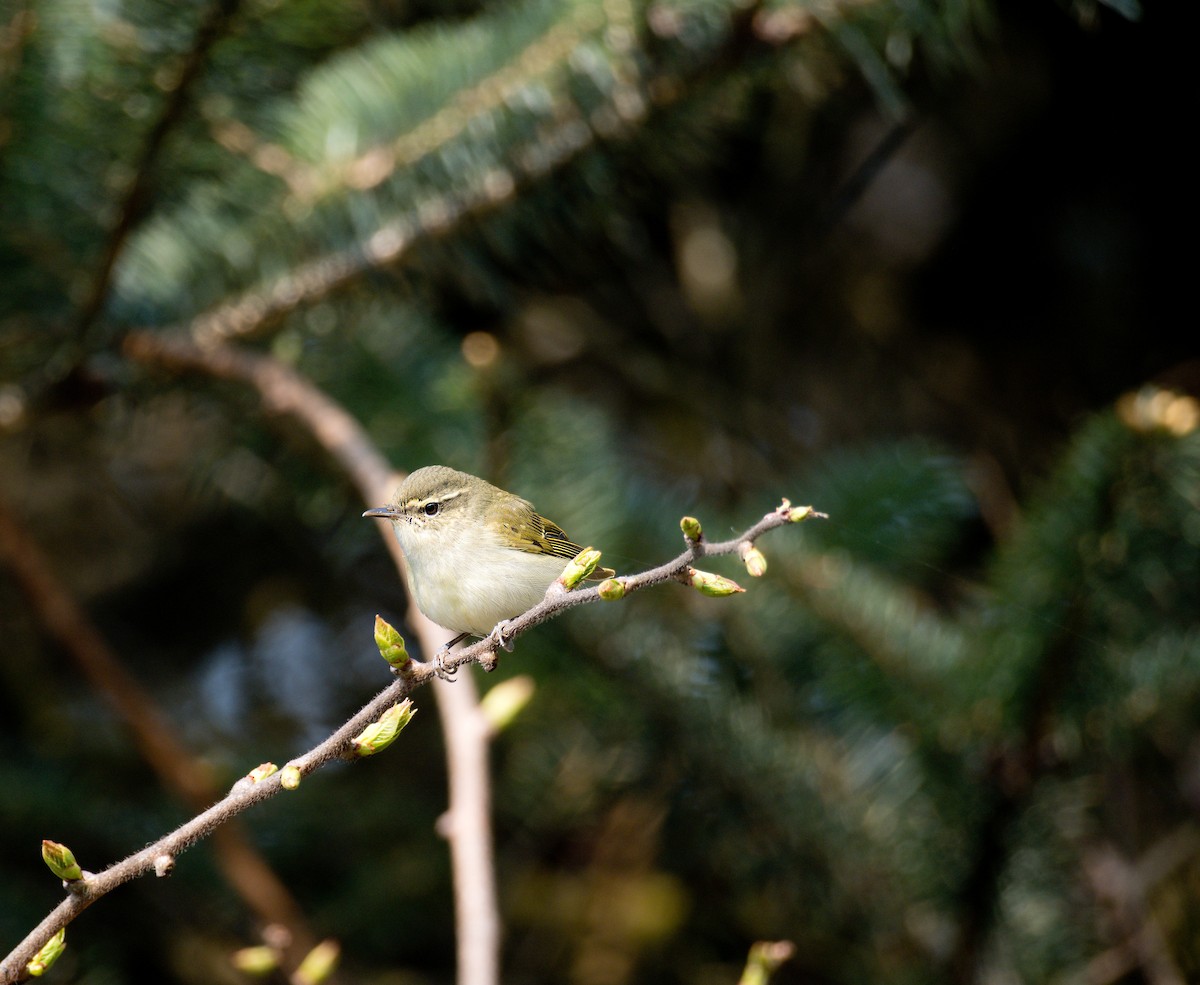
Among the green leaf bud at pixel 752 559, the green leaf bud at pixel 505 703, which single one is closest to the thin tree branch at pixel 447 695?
the green leaf bud at pixel 505 703

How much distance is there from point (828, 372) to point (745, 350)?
0.67 ft

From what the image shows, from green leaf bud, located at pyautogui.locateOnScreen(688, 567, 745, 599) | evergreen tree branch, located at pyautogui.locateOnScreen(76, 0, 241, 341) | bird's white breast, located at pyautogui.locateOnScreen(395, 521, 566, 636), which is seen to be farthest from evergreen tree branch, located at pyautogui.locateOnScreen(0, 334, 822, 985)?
evergreen tree branch, located at pyautogui.locateOnScreen(76, 0, 241, 341)

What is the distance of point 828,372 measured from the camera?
8.48 ft

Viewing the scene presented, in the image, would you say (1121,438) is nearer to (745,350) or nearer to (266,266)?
(266,266)

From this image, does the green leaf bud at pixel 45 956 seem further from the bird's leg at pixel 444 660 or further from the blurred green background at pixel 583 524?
the blurred green background at pixel 583 524

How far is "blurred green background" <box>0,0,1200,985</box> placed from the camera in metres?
1.11

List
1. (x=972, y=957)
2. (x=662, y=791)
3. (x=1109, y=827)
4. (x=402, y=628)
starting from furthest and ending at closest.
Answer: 1. (x=1109, y=827)
2. (x=402, y=628)
3. (x=662, y=791)
4. (x=972, y=957)

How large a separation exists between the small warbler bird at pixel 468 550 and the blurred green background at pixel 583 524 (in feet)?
0.57

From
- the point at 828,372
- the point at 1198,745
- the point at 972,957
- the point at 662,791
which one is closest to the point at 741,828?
the point at 662,791

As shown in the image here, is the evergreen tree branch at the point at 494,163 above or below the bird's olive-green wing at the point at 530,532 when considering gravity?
above

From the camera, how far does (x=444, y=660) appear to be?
637 millimetres

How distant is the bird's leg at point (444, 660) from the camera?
0.60 metres

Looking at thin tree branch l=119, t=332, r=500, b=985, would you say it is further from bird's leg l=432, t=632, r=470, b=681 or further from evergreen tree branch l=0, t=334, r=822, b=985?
evergreen tree branch l=0, t=334, r=822, b=985

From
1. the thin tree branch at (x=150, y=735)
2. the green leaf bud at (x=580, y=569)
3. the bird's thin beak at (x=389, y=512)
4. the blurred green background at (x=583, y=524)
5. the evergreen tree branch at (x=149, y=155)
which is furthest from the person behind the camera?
the thin tree branch at (x=150, y=735)
